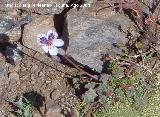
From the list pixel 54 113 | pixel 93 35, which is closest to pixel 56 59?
pixel 93 35

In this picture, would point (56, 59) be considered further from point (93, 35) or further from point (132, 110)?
point (132, 110)

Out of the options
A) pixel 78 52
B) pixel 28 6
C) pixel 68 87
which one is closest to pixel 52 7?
pixel 28 6

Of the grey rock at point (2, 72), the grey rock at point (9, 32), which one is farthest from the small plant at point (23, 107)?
the grey rock at point (9, 32)

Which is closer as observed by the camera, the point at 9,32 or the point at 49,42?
the point at 49,42

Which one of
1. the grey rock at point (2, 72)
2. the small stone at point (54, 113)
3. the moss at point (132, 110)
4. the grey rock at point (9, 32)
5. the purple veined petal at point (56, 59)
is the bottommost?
the small stone at point (54, 113)

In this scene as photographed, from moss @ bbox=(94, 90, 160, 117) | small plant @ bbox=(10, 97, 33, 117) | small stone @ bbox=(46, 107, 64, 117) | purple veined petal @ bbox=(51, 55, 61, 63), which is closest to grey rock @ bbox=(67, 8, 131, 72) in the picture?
purple veined petal @ bbox=(51, 55, 61, 63)

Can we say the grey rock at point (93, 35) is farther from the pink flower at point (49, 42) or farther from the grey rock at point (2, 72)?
the grey rock at point (2, 72)

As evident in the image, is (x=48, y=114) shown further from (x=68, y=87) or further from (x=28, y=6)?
(x=28, y=6)

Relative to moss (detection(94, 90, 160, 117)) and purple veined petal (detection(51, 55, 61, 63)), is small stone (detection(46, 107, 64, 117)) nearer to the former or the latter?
moss (detection(94, 90, 160, 117))

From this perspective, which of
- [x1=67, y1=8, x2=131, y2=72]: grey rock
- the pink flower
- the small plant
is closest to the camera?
the pink flower
